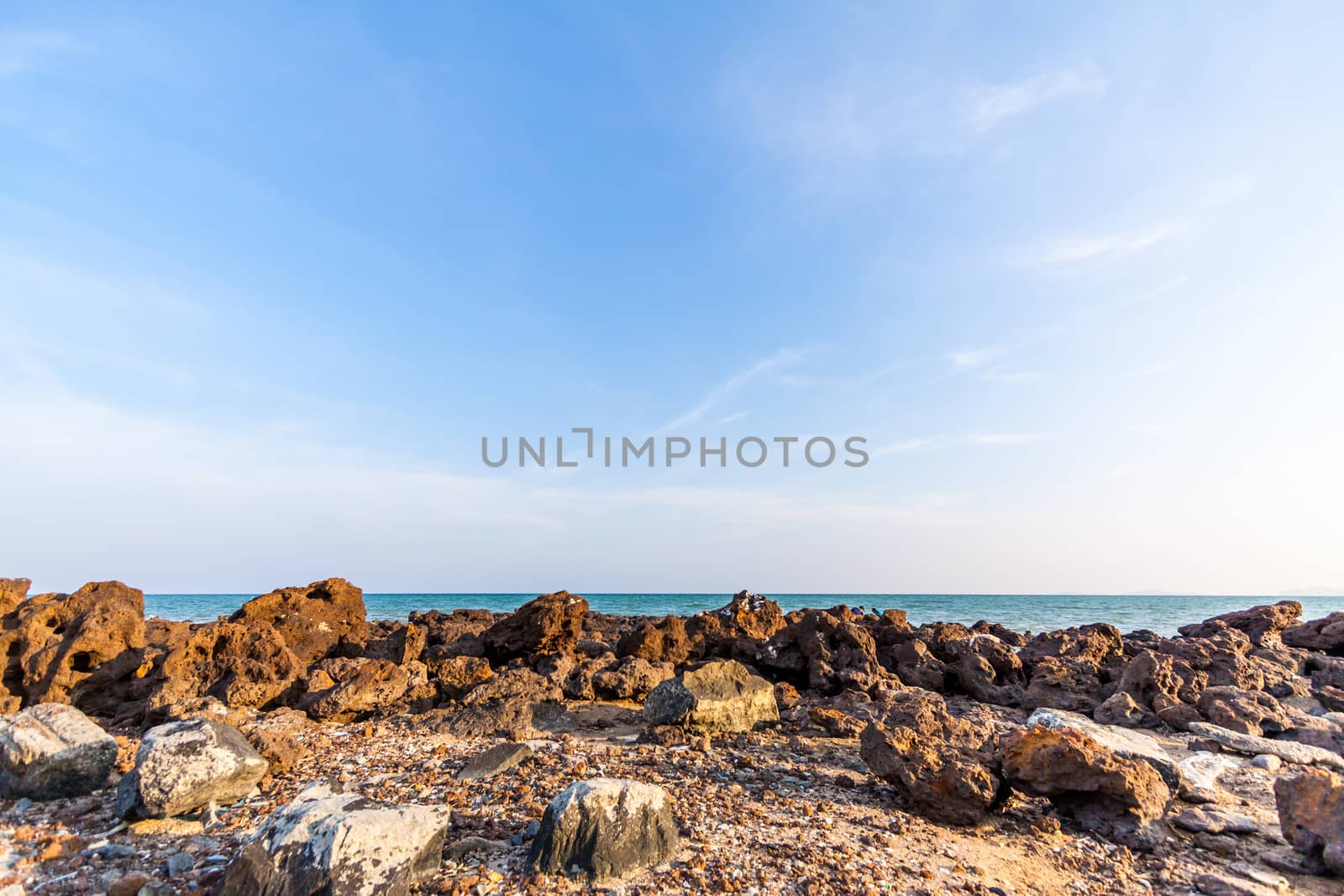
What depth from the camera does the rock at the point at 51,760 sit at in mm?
5531

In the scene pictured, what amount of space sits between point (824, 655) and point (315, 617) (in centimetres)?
912

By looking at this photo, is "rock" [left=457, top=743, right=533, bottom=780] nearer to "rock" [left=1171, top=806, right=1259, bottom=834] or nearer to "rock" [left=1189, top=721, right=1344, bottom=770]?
"rock" [left=1171, top=806, right=1259, bottom=834]

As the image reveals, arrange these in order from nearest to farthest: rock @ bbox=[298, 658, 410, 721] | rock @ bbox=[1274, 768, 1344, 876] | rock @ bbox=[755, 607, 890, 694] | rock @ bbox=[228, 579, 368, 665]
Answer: rock @ bbox=[1274, 768, 1344, 876]
rock @ bbox=[298, 658, 410, 721]
rock @ bbox=[755, 607, 890, 694]
rock @ bbox=[228, 579, 368, 665]

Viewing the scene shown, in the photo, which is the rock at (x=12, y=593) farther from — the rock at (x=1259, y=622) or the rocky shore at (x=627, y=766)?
the rock at (x=1259, y=622)

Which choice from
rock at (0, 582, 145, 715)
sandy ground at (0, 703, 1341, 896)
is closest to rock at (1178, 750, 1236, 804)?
sandy ground at (0, 703, 1341, 896)

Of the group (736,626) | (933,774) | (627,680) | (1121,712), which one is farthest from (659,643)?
(1121,712)

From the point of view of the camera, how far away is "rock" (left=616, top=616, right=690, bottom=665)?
1093cm

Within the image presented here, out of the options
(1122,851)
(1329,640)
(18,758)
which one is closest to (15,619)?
(18,758)

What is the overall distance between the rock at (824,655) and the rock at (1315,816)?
16.7ft

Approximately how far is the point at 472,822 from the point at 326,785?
5.96 feet

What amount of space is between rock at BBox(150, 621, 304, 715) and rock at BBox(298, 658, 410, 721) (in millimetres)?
463

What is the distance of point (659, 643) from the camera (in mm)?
11156

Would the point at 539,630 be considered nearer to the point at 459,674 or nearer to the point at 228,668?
the point at 459,674

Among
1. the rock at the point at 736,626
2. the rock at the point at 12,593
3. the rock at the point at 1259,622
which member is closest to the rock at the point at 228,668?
the rock at the point at 12,593
